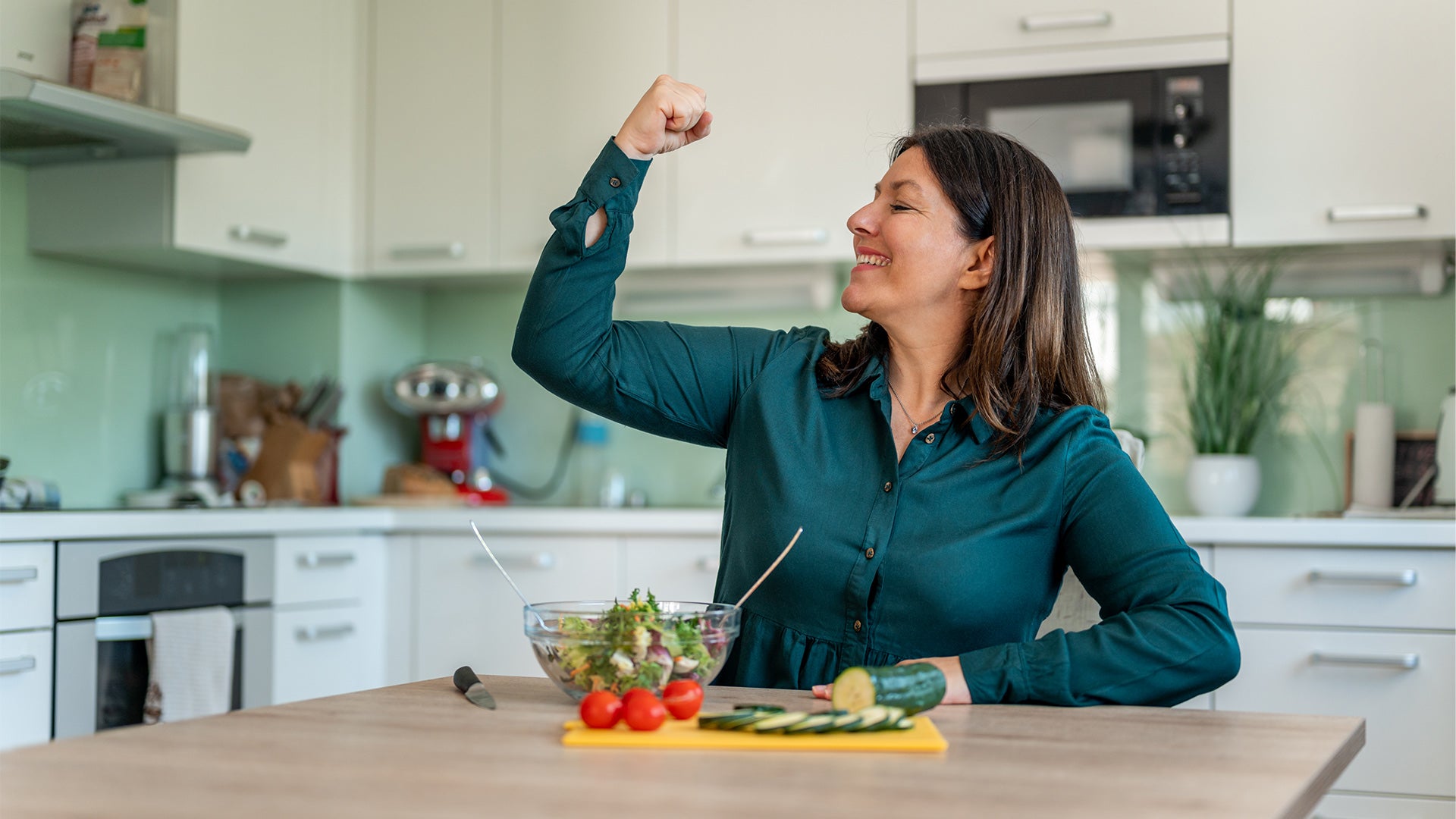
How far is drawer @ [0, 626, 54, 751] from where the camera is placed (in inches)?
94.4

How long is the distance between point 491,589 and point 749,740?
2.32 metres

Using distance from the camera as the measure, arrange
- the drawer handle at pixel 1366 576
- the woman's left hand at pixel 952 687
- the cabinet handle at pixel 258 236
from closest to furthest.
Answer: the woman's left hand at pixel 952 687, the drawer handle at pixel 1366 576, the cabinet handle at pixel 258 236

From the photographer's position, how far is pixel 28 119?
2703 mm

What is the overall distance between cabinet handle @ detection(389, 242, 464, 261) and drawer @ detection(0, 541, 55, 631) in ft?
4.28

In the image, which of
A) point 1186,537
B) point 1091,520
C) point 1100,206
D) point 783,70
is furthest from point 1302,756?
point 783,70

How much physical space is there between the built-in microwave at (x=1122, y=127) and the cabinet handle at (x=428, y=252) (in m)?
1.23

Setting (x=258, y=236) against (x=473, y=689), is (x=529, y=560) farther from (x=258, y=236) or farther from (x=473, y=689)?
(x=473, y=689)

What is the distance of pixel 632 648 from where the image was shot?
42.7 inches

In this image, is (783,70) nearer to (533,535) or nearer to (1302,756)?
(533,535)

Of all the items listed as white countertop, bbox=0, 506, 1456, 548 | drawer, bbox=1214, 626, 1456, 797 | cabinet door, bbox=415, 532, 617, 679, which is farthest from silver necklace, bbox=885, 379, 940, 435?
cabinet door, bbox=415, 532, 617, 679

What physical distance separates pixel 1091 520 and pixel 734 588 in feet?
1.30

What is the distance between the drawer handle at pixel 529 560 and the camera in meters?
Answer: 3.16

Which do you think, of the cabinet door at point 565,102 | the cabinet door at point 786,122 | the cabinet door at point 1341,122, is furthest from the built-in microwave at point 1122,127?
the cabinet door at point 565,102

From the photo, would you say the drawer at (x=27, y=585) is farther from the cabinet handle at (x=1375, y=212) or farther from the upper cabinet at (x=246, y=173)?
A: the cabinet handle at (x=1375, y=212)
